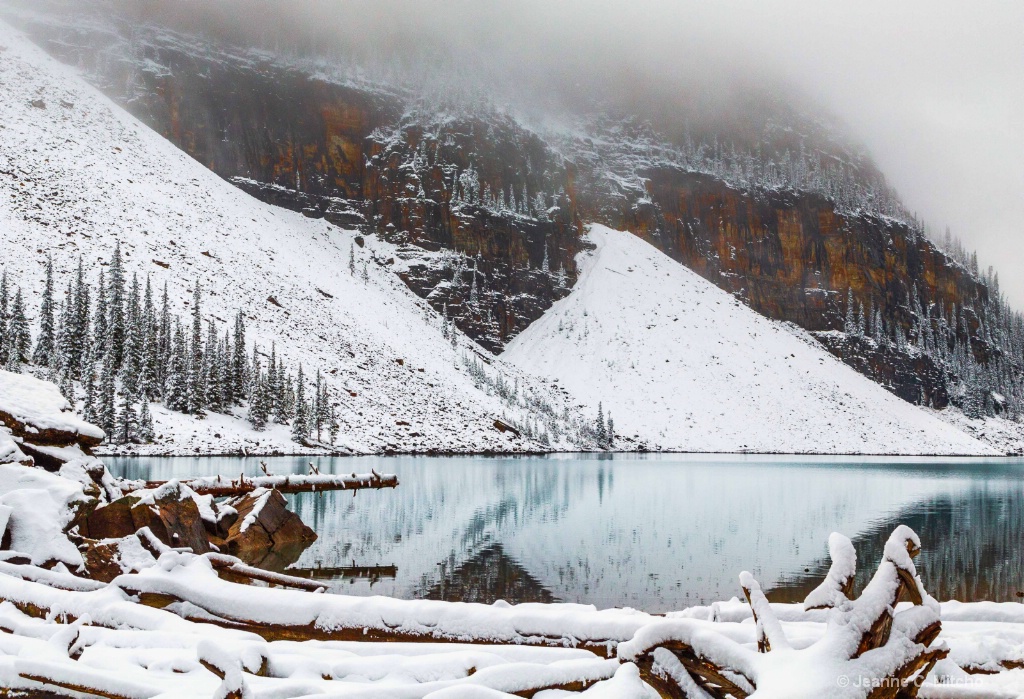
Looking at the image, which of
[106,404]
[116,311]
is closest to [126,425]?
[106,404]

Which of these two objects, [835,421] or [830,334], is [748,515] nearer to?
[835,421]

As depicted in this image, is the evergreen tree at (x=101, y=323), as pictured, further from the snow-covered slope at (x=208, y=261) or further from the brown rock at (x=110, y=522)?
the brown rock at (x=110, y=522)

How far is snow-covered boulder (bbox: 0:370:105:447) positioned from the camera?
47.7ft

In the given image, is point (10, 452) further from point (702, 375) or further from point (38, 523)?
point (702, 375)

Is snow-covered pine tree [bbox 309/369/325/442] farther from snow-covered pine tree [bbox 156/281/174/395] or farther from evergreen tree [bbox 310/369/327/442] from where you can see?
snow-covered pine tree [bbox 156/281/174/395]

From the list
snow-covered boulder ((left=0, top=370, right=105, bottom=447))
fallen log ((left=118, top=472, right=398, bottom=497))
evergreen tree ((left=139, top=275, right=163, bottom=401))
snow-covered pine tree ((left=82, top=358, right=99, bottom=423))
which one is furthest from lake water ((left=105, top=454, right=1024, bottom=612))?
evergreen tree ((left=139, top=275, right=163, bottom=401))

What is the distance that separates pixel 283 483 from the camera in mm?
38406

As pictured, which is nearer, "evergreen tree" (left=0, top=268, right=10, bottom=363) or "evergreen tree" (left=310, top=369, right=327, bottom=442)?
"evergreen tree" (left=0, top=268, right=10, bottom=363)

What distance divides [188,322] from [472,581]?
262 ft

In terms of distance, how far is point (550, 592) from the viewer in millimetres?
17672

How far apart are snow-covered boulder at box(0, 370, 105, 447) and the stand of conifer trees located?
55.1 meters

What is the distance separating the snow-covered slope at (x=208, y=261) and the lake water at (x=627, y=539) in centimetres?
4380

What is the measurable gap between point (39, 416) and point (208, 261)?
97.4 m

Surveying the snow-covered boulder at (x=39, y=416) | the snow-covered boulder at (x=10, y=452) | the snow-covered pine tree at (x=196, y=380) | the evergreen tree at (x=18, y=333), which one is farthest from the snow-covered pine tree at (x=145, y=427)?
the snow-covered boulder at (x=10, y=452)
